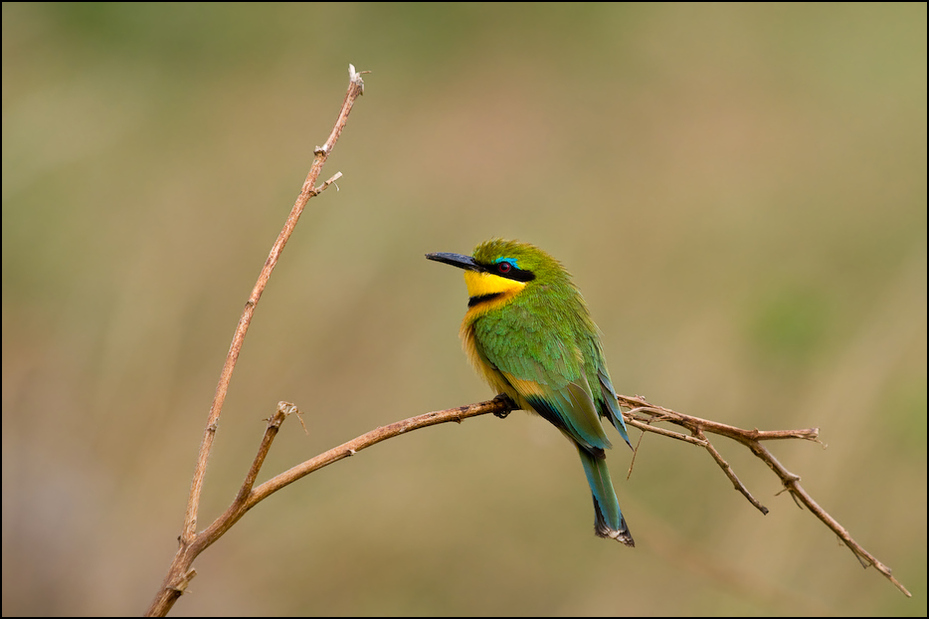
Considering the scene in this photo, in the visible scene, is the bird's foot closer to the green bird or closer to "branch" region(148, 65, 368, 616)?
the green bird

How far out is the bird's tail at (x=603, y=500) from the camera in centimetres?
213

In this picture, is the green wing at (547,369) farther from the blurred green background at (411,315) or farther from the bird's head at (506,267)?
the blurred green background at (411,315)

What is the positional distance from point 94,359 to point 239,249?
0.81 m

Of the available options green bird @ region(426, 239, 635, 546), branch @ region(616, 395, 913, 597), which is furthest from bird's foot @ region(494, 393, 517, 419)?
branch @ region(616, 395, 913, 597)

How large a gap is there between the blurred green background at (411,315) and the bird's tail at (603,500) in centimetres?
56

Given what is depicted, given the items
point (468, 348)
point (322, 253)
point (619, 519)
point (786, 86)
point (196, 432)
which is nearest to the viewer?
point (619, 519)

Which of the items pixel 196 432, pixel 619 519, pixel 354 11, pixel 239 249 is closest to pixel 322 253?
pixel 239 249

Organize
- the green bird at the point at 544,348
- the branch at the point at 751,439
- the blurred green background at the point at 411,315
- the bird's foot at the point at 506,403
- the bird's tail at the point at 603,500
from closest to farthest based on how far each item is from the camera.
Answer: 1. the branch at the point at 751,439
2. the bird's tail at the point at 603,500
3. the green bird at the point at 544,348
4. the bird's foot at the point at 506,403
5. the blurred green background at the point at 411,315

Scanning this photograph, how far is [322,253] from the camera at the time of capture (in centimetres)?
433

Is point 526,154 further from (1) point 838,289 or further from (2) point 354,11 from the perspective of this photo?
(1) point 838,289

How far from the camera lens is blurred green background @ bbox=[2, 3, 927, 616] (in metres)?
3.68

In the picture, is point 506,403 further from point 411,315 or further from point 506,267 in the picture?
point 411,315

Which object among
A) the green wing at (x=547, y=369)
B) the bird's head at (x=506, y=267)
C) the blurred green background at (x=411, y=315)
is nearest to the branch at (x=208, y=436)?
the green wing at (x=547, y=369)

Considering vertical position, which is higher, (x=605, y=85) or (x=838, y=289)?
(x=605, y=85)
